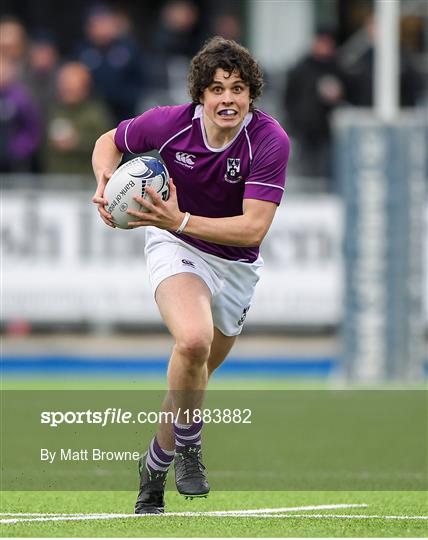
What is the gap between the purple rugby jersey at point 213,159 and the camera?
7.67 m

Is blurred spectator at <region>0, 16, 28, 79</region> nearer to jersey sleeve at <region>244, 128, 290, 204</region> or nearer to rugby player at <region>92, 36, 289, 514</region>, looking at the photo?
rugby player at <region>92, 36, 289, 514</region>

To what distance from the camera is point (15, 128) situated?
1752 centimetres

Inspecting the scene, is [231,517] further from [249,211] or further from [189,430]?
[249,211]

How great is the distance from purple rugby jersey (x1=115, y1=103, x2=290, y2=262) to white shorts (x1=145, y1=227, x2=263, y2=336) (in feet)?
0.15

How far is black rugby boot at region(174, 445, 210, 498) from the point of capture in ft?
24.8

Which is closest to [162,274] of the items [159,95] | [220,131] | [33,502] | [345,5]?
[220,131]

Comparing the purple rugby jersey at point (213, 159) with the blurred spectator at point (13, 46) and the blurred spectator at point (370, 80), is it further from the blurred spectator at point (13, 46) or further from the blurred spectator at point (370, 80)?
the blurred spectator at point (370, 80)

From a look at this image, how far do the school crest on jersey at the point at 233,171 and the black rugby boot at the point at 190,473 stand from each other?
135 centimetres

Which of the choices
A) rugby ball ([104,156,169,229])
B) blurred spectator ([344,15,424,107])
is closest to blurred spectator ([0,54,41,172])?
blurred spectator ([344,15,424,107])

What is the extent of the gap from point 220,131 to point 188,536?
6.97 ft

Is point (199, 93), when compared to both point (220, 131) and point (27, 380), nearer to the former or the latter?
point (220, 131)

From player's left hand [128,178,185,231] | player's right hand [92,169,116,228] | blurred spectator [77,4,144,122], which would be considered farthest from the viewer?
blurred spectator [77,4,144,122]

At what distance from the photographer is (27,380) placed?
593 inches

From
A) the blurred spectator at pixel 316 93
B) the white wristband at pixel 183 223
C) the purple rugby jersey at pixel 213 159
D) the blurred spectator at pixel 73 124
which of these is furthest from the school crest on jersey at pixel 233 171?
the blurred spectator at pixel 316 93
